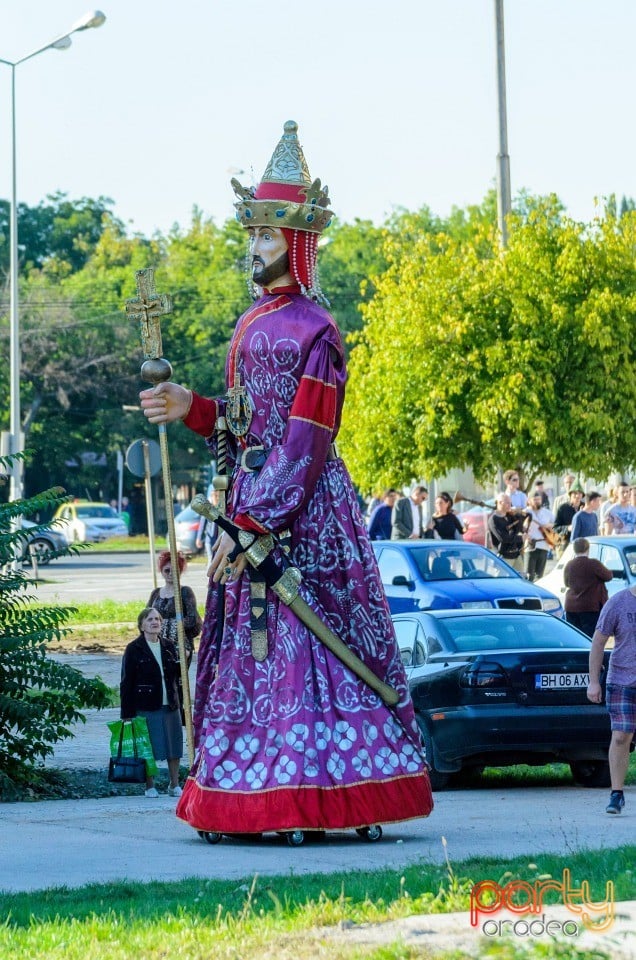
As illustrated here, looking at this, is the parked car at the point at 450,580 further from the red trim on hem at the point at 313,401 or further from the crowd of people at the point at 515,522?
the red trim on hem at the point at 313,401

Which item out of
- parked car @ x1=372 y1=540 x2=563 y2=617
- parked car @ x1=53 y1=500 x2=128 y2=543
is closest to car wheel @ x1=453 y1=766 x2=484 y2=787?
parked car @ x1=372 y1=540 x2=563 y2=617

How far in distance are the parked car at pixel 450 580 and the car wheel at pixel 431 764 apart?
7020 mm

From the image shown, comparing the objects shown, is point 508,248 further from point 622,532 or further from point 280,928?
point 280,928

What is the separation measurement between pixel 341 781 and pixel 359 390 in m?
21.4

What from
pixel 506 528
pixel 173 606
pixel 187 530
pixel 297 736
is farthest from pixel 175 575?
pixel 187 530

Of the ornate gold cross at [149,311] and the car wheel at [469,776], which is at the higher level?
the ornate gold cross at [149,311]

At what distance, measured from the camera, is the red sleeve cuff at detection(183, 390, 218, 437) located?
8.84 metres

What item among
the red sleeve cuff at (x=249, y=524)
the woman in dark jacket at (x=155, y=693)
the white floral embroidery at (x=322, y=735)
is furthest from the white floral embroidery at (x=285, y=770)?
the woman in dark jacket at (x=155, y=693)

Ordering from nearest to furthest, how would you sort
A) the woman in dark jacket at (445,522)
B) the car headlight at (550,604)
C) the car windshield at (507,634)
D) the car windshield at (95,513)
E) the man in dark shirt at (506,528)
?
1. the car windshield at (507,634)
2. the car headlight at (550,604)
3. the man in dark shirt at (506,528)
4. the woman in dark jacket at (445,522)
5. the car windshield at (95,513)

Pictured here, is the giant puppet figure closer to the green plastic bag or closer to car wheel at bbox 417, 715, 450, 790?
the green plastic bag

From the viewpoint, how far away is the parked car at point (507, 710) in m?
11.9

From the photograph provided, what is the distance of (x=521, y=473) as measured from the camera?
96.9 feet

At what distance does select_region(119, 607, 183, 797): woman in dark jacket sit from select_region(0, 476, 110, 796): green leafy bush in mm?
736

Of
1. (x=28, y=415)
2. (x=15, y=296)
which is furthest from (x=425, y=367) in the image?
(x=28, y=415)
